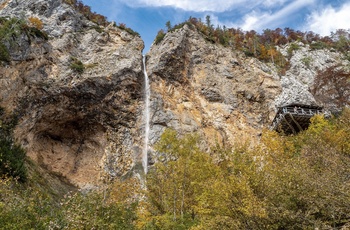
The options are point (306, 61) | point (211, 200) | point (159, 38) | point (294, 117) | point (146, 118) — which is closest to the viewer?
point (211, 200)

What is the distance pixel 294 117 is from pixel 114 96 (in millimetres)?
20901

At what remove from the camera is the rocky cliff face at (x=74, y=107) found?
3275 centimetres

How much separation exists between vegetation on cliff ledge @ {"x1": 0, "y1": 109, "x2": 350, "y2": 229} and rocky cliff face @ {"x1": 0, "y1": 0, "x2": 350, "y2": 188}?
16.5 metres

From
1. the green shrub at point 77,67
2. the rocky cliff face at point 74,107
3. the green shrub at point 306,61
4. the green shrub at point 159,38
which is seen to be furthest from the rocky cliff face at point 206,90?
the green shrub at point 306,61

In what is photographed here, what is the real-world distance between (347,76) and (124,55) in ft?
103

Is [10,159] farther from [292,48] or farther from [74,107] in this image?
[292,48]

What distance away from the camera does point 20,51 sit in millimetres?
33906

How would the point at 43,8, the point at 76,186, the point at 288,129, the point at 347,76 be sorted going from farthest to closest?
the point at 43,8, the point at 347,76, the point at 288,129, the point at 76,186

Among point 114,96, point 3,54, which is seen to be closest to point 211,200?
point 114,96

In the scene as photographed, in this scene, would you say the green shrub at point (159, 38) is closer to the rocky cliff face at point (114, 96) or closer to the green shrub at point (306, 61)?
the rocky cliff face at point (114, 96)

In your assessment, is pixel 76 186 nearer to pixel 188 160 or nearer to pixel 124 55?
pixel 124 55

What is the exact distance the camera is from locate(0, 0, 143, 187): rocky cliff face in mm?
32750

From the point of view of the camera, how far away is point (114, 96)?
36375 mm

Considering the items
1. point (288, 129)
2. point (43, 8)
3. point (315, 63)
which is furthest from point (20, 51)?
point (315, 63)
